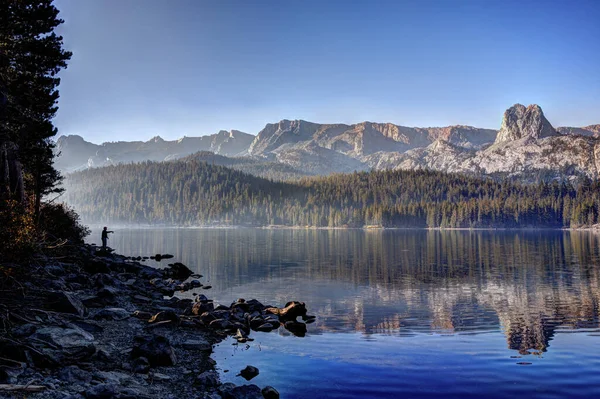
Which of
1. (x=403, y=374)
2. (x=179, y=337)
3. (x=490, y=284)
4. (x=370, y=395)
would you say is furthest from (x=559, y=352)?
(x=490, y=284)

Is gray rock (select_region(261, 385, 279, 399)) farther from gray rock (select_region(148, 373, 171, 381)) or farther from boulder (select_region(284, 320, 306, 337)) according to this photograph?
boulder (select_region(284, 320, 306, 337))

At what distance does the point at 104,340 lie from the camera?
2084cm

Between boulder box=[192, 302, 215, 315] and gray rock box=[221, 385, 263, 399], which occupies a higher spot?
boulder box=[192, 302, 215, 315]

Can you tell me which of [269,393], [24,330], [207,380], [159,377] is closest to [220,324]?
[207,380]

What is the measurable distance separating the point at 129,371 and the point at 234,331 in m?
12.0

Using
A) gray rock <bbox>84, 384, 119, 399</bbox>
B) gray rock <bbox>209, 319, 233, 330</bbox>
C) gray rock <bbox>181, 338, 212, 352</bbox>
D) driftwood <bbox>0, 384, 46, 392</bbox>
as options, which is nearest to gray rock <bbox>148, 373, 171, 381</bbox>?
gray rock <bbox>84, 384, 119, 399</bbox>

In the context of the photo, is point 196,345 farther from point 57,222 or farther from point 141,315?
point 57,222

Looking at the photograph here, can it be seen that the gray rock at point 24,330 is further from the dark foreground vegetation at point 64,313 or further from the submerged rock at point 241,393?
the submerged rock at point 241,393

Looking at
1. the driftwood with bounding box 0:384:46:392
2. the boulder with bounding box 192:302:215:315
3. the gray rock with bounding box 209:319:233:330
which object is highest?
the driftwood with bounding box 0:384:46:392

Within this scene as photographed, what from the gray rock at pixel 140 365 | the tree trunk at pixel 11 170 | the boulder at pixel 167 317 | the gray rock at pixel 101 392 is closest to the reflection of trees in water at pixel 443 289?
the boulder at pixel 167 317

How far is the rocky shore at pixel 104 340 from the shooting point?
15.1 metres

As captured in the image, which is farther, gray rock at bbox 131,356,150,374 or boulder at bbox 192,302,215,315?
boulder at bbox 192,302,215,315

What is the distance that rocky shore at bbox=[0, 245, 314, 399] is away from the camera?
15.1m

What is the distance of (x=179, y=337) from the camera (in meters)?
25.5
